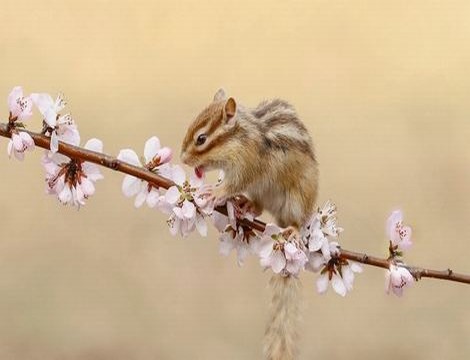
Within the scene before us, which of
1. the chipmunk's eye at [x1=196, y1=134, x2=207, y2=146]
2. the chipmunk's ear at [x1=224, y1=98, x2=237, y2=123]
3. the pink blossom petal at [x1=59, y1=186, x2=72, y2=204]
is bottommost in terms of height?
the pink blossom petal at [x1=59, y1=186, x2=72, y2=204]

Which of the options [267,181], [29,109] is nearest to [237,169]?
[267,181]

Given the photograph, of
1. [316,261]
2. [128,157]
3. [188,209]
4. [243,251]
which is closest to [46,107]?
[128,157]

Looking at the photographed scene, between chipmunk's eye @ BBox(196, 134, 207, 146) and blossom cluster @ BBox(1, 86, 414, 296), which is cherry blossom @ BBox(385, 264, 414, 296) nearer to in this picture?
blossom cluster @ BBox(1, 86, 414, 296)

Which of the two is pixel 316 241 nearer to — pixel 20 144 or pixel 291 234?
pixel 291 234

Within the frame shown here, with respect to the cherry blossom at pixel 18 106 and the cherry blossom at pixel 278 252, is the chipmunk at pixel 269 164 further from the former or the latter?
the cherry blossom at pixel 18 106

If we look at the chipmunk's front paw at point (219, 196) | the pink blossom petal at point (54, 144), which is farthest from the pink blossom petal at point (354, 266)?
the pink blossom petal at point (54, 144)

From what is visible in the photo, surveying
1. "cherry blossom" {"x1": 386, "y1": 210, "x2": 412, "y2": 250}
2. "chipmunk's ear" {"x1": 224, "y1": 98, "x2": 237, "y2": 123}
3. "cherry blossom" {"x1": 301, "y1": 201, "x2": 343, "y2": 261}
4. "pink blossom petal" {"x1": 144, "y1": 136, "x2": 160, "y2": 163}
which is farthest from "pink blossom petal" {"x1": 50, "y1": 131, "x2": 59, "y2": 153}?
"cherry blossom" {"x1": 386, "y1": 210, "x2": 412, "y2": 250}
